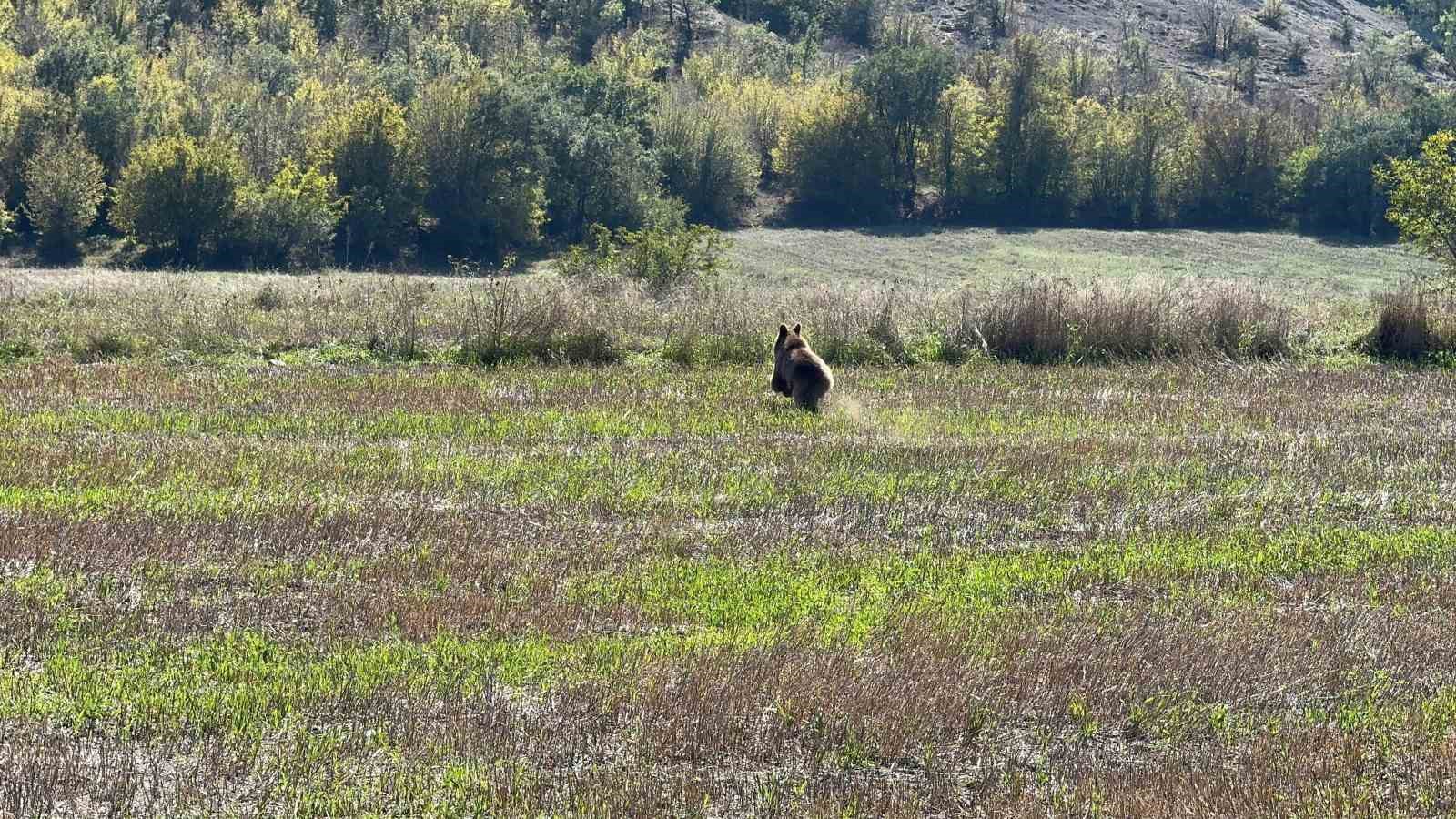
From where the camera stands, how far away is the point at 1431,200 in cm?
2773

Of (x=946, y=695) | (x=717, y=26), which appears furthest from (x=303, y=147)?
(x=717, y=26)

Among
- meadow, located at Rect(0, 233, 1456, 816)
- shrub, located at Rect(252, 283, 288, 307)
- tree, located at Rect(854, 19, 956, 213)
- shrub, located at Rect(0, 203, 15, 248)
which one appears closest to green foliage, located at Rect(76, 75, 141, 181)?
shrub, located at Rect(0, 203, 15, 248)

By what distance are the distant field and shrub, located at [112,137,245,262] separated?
23.2 meters

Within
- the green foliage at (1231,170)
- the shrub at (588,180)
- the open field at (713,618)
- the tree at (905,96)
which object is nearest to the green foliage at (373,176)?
the shrub at (588,180)

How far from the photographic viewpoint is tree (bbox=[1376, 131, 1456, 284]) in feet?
90.2

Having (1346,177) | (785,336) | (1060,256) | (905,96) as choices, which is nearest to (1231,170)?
(1346,177)

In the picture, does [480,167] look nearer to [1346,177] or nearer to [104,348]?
[1346,177]

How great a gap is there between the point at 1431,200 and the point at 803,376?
54.3 ft

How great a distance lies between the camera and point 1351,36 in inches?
6570

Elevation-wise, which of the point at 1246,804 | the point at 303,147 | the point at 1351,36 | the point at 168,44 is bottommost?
the point at 1246,804

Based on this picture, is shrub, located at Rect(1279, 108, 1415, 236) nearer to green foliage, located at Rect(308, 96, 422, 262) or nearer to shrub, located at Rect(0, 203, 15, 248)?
green foliage, located at Rect(308, 96, 422, 262)

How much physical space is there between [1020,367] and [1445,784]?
16.5 meters

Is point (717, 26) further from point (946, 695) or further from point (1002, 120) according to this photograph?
point (946, 695)

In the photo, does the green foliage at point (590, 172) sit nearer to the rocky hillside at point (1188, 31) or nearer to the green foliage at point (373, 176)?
the green foliage at point (373, 176)
